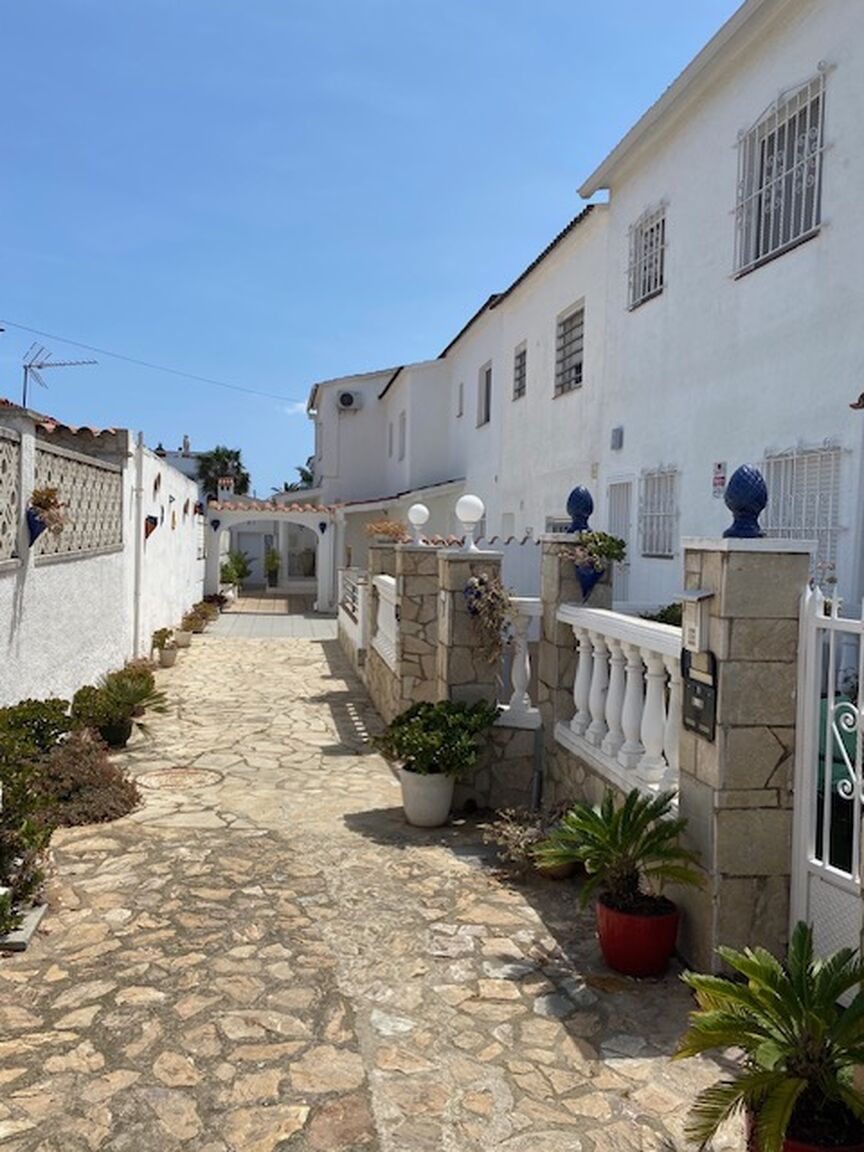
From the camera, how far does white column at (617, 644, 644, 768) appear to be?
15.4 feet

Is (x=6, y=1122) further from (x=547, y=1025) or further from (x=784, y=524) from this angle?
(x=784, y=524)

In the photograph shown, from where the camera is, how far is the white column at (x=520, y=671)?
20.9 ft

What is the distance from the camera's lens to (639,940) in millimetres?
3775

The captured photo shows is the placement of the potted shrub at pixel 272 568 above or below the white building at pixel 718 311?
below

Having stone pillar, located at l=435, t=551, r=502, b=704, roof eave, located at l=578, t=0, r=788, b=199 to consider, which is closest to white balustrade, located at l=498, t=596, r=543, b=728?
stone pillar, located at l=435, t=551, r=502, b=704

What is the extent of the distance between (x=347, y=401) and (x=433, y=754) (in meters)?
22.5

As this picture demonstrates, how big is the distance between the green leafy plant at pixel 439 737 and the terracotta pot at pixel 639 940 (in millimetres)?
2097

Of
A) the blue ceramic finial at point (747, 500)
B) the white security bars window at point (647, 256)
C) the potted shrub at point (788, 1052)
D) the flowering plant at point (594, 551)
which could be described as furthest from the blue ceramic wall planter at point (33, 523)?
the white security bars window at point (647, 256)

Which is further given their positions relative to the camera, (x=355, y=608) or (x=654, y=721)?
(x=355, y=608)

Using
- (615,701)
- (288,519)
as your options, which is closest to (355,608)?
(615,701)

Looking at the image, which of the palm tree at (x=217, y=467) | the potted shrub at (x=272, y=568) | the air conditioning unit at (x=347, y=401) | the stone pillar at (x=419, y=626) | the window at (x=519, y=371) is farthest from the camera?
the palm tree at (x=217, y=467)

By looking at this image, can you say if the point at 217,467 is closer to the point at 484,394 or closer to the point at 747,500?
the point at 484,394

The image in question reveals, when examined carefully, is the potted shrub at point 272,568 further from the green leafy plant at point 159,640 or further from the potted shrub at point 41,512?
the potted shrub at point 41,512

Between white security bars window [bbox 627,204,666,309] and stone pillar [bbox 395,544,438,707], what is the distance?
158 inches
